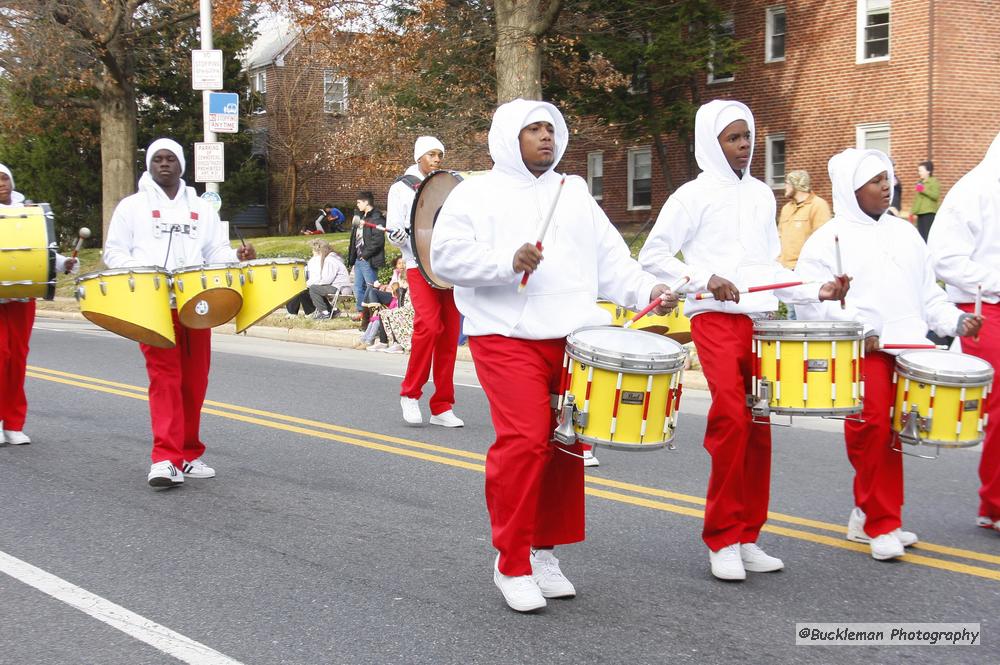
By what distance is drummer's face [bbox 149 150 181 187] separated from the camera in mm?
7375

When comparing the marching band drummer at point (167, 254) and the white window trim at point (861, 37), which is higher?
the white window trim at point (861, 37)

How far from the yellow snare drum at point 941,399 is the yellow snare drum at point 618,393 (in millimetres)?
1393

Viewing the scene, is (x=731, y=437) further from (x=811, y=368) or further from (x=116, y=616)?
(x=116, y=616)

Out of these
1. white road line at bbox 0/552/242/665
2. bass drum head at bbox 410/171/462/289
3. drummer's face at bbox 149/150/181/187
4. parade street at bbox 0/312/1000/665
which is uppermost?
drummer's face at bbox 149/150/181/187

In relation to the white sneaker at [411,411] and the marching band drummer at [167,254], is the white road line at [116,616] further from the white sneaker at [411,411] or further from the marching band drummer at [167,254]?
the white sneaker at [411,411]

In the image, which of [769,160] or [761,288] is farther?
[769,160]

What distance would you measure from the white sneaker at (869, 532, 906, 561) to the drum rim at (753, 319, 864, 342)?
3.70 feet

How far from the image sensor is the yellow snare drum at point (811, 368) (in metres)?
5.25

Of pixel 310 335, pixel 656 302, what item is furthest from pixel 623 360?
pixel 310 335

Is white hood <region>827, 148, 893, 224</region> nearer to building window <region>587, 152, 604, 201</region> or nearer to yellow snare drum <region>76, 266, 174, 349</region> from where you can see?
yellow snare drum <region>76, 266, 174, 349</region>

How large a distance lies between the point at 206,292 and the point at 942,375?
4062mm

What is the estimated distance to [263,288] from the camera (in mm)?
7328

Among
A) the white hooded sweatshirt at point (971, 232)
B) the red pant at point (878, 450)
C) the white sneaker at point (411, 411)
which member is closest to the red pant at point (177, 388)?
the white sneaker at point (411, 411)

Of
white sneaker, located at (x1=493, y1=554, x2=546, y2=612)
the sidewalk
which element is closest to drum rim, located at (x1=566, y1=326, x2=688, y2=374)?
white sneaker, located at (x1=493, y1=554, x2=546, y2=612)
